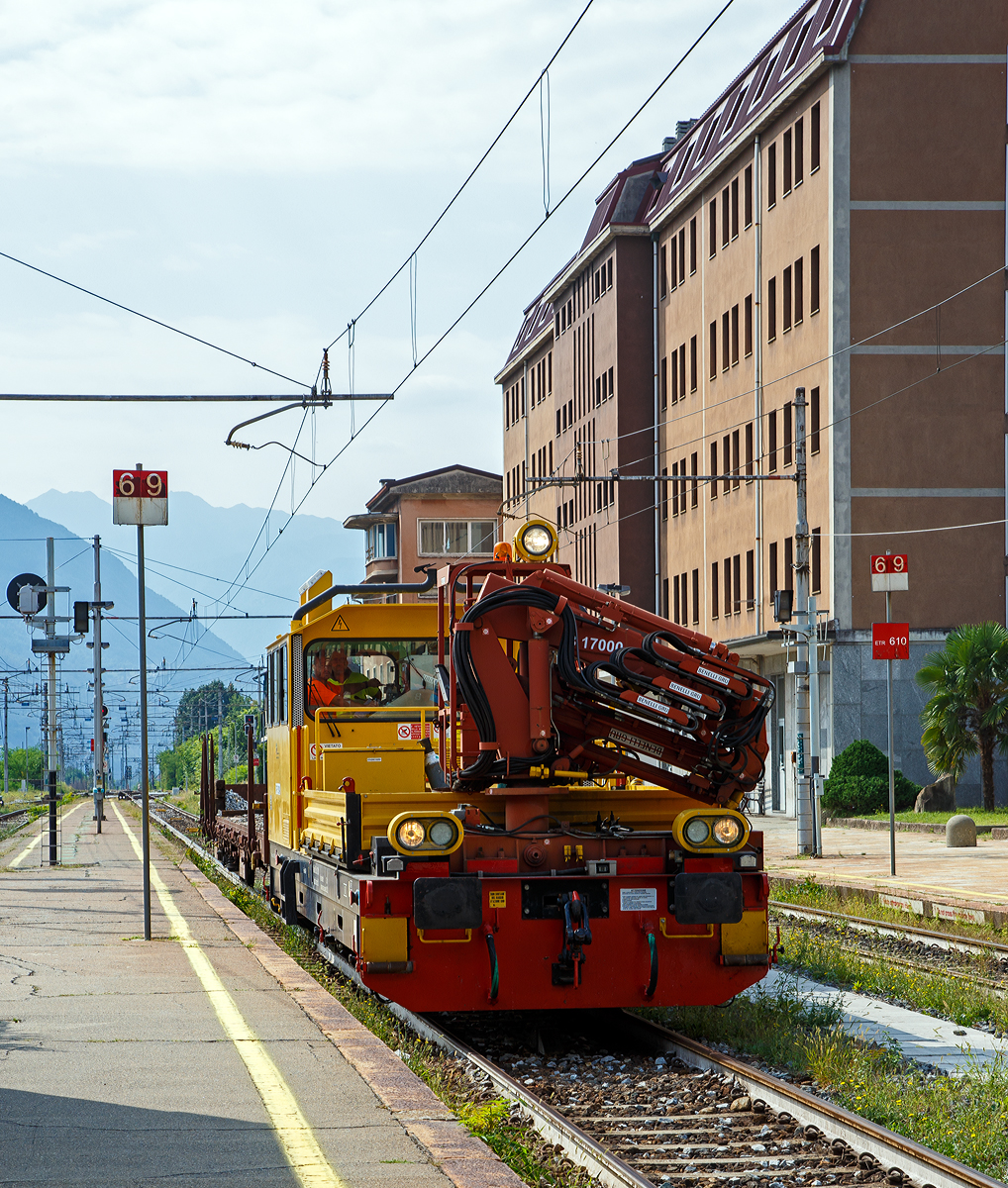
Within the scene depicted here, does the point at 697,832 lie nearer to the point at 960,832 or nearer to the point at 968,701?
the point at 960,832

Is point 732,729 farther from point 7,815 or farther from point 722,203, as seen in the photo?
point 7,815

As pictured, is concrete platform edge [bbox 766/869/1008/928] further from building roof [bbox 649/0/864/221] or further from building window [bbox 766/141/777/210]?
Answer: building window [bbox 766/141/777/210]

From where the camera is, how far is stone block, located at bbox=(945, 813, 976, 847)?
27.1 m

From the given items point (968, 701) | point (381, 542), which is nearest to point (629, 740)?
point (968, 701)

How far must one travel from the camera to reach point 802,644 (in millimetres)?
28297

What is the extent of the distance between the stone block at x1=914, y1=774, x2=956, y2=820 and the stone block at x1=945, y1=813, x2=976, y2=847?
10.4m

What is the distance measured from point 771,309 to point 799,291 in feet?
6.82

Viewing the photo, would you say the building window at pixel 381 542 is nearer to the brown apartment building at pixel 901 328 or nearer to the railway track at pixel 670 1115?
the brown apartment building at pixel 901 328

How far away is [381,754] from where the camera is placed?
512 inches

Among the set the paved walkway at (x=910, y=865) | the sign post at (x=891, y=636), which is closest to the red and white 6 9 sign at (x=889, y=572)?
the sign post at (x=891, y=636)

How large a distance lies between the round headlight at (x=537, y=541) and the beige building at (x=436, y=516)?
7657 cm

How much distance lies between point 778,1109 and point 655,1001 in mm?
1879

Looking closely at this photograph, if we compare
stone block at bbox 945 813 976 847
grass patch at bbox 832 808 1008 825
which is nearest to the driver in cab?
stone block at bbox 945 813 976 847

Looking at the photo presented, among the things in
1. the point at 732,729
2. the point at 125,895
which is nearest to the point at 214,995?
the point at 732,729
